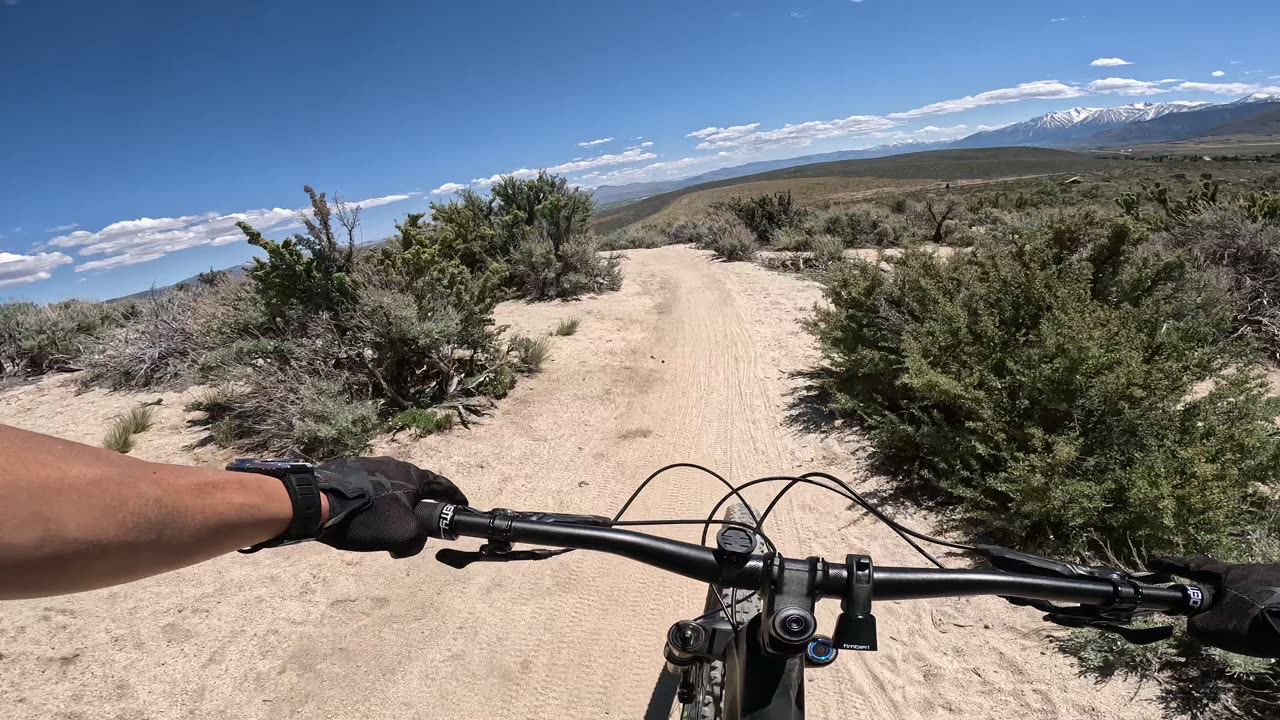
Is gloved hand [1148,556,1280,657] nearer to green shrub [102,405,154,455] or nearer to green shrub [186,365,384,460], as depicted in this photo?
green shrub [186,365,384,460]

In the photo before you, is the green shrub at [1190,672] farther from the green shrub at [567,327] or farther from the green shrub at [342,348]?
the green shrub at [567,327]

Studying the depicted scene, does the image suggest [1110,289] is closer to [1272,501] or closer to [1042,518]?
[1272,501]

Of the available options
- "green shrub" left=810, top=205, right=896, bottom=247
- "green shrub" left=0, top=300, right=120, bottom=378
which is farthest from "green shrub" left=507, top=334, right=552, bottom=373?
"green shrub" left=810, top=205, right=896, bottom=247

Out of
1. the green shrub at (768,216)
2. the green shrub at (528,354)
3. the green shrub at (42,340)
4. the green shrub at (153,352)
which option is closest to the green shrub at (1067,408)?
the green shrub at (528,354)

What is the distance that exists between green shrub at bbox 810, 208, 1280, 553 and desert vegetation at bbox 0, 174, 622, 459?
446 centimetres

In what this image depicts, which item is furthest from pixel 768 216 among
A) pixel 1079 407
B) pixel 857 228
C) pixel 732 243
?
pixel 1079 407

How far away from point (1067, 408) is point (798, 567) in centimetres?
362

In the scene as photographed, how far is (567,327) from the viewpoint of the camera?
376 inches

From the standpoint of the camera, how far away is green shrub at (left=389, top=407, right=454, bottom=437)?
609 centimetres

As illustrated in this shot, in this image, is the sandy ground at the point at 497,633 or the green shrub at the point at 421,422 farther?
the green shrub at the point at 421,422

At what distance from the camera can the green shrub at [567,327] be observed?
9.52 metres

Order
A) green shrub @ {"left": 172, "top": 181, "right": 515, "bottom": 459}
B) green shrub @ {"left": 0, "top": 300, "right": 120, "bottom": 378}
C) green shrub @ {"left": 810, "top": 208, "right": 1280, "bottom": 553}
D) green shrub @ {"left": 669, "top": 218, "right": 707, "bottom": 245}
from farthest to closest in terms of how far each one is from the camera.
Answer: green shrub @ {"left": 669, "top": 218, "right": 707, "bottom": 245} < green shrub @ {"left": 0, "top": 300, "right": 120, "bottom": 378} < green shrub @ {"left": 172, "top": 181, "right": 515, "bottom": 459} < green shrub @ {"left": 810, "top": 208, "right": 1280, "bottom": 553}

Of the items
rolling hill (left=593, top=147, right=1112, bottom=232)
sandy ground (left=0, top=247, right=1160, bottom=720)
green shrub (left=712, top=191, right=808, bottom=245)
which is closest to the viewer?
sandy ground (left=0, top=247, right=1160, bottom=720)

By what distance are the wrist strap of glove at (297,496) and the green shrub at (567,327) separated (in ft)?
26.9
